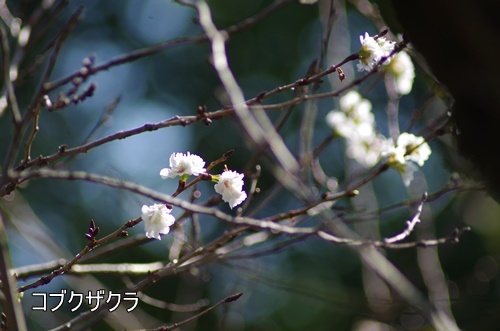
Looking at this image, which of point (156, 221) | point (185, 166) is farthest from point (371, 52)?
point (156, 221)

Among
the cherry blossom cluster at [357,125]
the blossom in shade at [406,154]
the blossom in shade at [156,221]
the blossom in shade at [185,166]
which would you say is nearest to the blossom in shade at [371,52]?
the blossom in shade at [406,154]

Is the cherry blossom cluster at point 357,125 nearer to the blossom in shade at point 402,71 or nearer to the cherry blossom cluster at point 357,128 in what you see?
the cherry blossom cluster at point 357,128

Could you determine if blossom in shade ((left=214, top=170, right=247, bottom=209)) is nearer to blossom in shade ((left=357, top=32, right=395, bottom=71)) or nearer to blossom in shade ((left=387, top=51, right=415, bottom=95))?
blossom in shade ((left=357, top=32, right=395, bottom=71))

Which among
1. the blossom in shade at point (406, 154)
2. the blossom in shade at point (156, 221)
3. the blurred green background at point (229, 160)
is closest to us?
the blossom in shade at point (156, 221)

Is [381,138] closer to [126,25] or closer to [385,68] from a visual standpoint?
[385,68]

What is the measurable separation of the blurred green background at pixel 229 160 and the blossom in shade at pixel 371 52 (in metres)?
1.43

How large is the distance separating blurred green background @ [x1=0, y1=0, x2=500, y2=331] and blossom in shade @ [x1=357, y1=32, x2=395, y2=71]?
1433 millimetres

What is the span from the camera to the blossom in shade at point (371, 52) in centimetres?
142

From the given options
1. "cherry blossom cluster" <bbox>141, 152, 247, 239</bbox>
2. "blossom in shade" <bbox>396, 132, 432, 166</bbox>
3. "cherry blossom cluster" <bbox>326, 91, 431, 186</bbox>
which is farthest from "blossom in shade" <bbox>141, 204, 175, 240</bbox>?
"cherry blossom cluster" <bbox>326, 91, 431, 186</bbox>

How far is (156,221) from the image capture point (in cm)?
136

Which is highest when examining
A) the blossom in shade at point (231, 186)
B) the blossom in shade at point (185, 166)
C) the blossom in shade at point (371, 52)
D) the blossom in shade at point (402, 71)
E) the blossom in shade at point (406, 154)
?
the blossom in shade at point (402, 71)

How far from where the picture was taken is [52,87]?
162 centimetres

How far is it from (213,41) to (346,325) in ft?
12.2

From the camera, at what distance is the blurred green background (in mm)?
4051
